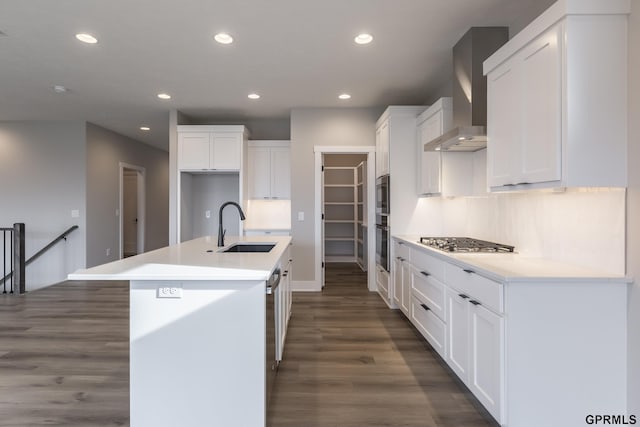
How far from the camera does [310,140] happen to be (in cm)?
524

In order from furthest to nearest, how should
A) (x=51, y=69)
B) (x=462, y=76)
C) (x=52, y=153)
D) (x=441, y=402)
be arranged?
(x=52, y=153), (x=51, y=69), (x=462, y=76), (x=441, y=402)

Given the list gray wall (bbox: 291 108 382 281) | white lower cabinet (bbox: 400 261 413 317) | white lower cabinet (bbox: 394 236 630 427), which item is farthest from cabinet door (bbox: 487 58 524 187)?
gray wall (bbox: 291 108 382 281)

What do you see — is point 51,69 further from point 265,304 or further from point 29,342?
point 265,304

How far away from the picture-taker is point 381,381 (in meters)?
2.49

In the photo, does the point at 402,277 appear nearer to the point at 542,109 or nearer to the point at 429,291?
the point at 429,291

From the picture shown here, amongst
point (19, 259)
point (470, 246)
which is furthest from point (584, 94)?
point (19, 259)

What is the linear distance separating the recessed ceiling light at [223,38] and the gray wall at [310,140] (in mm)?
2161

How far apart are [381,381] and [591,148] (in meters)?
1.94

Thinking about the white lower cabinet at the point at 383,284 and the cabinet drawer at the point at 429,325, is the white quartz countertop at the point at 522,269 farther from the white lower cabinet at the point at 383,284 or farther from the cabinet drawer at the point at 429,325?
the white lower cabinet at the point at 383,284

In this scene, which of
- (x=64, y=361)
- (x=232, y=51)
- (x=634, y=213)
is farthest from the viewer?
(x=232, y=51)

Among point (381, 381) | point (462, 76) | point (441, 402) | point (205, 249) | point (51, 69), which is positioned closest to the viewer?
point (441, 402)

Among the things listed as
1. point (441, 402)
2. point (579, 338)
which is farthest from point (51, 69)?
point (579, 338)

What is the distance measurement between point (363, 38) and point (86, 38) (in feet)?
8.04

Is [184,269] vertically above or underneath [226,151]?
underneath
